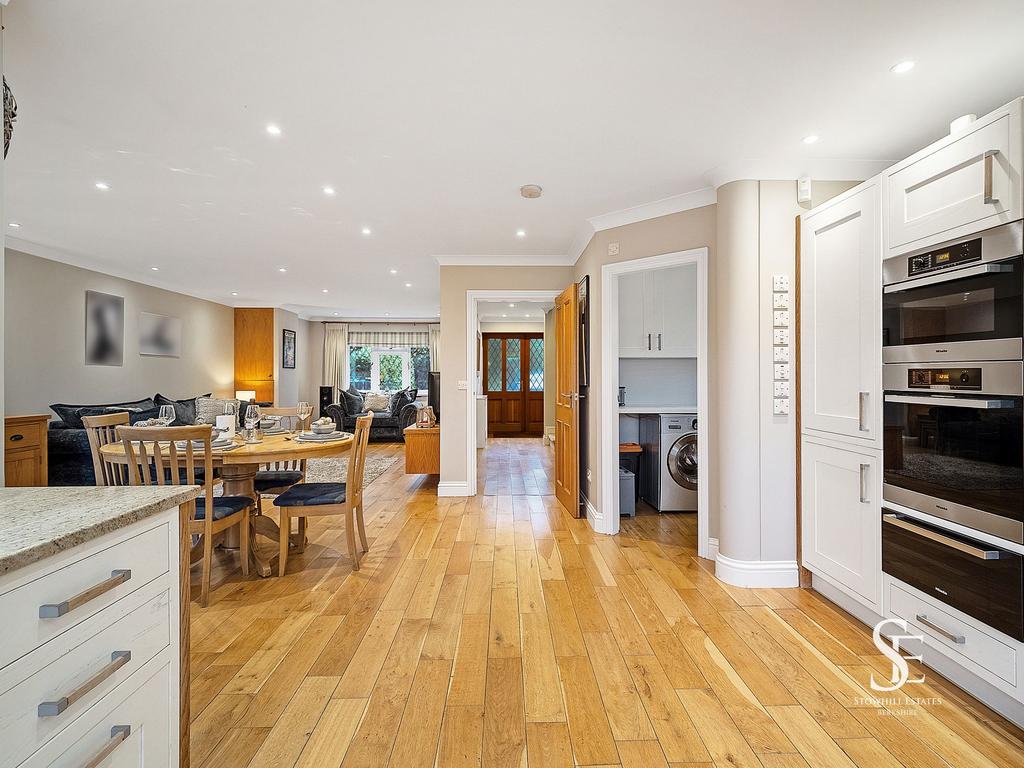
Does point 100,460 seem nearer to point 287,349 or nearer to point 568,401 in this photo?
point 568,401

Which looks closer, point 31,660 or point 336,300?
point 31,660

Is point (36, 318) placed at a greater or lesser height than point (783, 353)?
greater

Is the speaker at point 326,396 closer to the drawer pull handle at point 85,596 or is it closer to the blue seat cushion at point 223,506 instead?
the blue seat cushion at point 223,506

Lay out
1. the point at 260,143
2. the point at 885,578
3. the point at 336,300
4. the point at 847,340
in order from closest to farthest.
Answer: the point at 885,578, the point at 847,340, the point at 260,143, the point at 336,300

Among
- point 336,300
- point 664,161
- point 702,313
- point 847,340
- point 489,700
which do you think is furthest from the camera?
point 336,300

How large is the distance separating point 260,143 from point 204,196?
3.72ft

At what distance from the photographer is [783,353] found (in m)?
2.78

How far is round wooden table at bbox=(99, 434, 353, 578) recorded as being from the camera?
9.01ft

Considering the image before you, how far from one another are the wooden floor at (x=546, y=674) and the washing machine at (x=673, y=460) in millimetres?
1068

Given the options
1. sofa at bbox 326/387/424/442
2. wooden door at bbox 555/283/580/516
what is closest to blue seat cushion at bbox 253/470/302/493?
wooden door at bbox 555/283/580/516

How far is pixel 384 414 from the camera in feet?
29.3

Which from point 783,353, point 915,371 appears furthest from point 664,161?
point 915,371

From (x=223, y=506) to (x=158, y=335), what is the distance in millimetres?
4983

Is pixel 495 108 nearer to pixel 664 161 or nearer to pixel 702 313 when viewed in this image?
pixel 664 161
